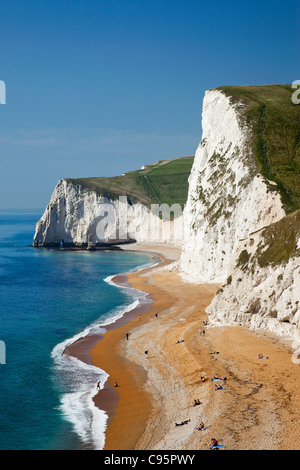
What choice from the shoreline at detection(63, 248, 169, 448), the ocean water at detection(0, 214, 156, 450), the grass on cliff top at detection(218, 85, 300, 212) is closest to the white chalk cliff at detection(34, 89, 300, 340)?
the grass on cliff top at detection(218, 85, 300, 212)

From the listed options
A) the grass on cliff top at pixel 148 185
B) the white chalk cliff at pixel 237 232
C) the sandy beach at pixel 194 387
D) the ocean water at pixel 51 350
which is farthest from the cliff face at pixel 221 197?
the grass on cliff top at pixel 148 185

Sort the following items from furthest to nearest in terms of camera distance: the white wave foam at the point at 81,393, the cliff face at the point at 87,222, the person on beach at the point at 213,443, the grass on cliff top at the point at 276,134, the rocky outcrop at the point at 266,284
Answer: the cliff face at the point at 87,222
the grass on cliff top at the point at 276,134
the rocky outcrop at the point at 266,284
the white wave foam at the point at 81,393
the person on beach at the point at 213,443

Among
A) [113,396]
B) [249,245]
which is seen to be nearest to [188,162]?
[249,245]

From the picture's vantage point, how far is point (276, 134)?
64625mm

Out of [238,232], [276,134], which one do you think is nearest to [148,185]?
[276,134]

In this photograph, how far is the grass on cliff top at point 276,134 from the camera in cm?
5267

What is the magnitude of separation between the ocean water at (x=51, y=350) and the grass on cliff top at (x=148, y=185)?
51.7m

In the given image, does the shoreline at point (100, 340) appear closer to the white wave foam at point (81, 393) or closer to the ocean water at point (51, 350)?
the white wave foam at point (81, 393)

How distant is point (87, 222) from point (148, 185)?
128 feet

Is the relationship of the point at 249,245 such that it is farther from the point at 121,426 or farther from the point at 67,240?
the point at 67,240

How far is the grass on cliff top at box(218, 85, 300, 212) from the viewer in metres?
52.7

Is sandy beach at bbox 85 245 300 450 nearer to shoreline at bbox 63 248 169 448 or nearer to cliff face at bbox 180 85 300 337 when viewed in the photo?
shoreline at bbox 63 248 169 448

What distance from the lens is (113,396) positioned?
30.2 meters

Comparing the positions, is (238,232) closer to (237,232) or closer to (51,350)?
(237,232)
